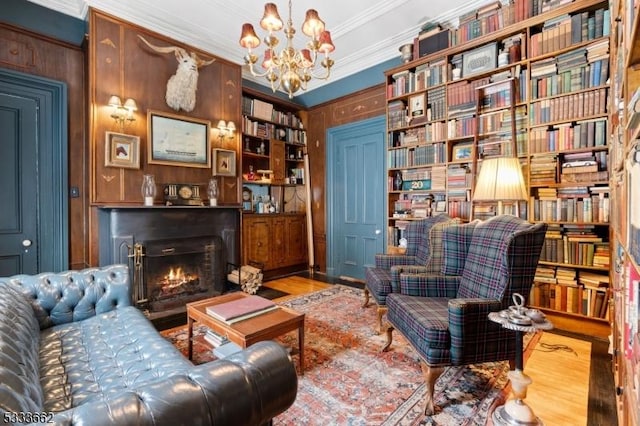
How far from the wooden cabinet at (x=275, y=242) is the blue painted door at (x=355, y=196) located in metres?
0.53

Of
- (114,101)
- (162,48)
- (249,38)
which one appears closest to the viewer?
(249,38)

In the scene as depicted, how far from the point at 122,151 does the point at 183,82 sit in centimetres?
115

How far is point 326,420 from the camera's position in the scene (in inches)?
65.6

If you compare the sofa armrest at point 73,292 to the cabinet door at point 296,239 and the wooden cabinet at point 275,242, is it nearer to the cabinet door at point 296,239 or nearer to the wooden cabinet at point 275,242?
the wooden cabinet at point 275,242

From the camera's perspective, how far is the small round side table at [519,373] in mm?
1402

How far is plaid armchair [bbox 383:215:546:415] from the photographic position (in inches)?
68.7

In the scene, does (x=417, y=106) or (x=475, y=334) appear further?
(x=417, y=106)

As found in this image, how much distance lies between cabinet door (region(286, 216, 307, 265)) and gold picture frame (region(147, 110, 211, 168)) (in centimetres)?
178

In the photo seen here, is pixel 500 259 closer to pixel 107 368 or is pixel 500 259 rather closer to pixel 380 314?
pixel 380 314

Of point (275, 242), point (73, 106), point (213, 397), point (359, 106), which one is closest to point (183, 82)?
point (73, 106)

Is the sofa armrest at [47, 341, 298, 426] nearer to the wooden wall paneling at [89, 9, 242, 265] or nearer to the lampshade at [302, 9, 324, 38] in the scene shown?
the lampshade at [302, 9, 324, 38]

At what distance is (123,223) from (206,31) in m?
2.65

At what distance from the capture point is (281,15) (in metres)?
3.72

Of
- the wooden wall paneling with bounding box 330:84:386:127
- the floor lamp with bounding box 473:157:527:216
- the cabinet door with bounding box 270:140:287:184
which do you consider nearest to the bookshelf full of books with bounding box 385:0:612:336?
the floor lamp with bounding box 473:157:527:216
